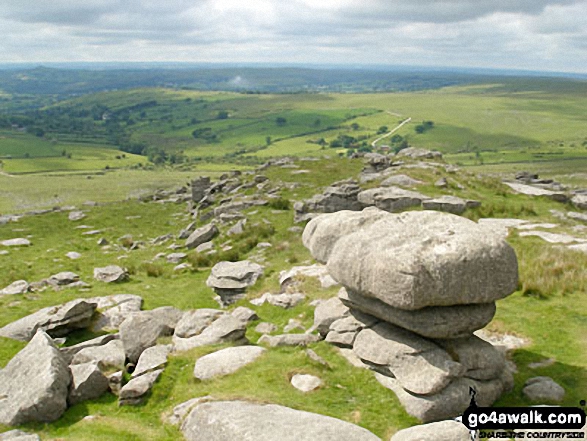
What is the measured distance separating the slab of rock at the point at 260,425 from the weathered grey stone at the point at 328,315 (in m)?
5.86

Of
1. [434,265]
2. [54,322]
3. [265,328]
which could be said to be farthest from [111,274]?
[434,265]

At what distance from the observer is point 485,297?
1521 centimetres

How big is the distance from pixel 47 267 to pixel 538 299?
120 ft

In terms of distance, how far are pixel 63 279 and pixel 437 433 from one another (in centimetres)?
3008

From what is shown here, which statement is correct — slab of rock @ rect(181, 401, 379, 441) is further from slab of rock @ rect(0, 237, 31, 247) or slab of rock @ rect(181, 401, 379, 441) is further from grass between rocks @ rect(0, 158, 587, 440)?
slab of rock @ rect(0, 237, 31, 247)

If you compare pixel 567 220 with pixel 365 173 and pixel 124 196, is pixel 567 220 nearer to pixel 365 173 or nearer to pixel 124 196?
pixel 365 173

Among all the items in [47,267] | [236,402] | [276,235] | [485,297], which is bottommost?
[47,267]

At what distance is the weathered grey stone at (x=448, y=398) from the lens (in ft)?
47.3

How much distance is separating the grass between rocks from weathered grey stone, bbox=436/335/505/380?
1.03 meters

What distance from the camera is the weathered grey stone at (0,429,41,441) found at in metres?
13.9

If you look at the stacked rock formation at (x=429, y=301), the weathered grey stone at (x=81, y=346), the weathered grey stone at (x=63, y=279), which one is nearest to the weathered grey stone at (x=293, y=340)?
the stacked rock formation at (x=429, y=301)

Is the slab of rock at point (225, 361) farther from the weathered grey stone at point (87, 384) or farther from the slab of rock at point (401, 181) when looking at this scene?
the slab of rock at point (401, 181)

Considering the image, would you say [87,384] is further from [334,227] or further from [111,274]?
[111,274]

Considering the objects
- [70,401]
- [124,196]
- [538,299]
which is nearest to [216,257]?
[70,401]
